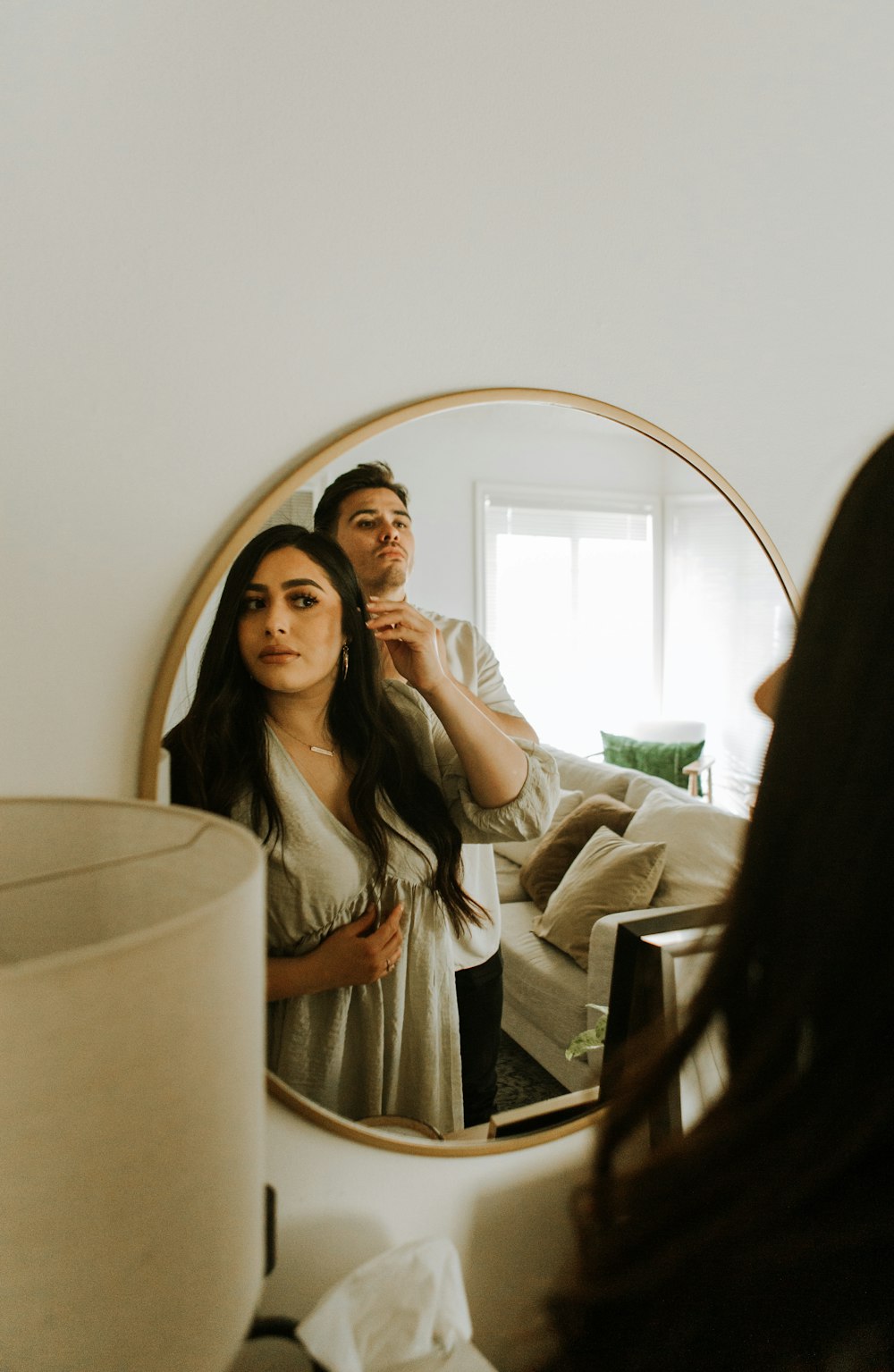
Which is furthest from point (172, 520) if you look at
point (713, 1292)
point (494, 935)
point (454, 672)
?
point (713, 1292)

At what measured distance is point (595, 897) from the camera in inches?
39.0

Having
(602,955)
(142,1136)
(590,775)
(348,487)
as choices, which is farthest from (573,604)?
(142,1136)

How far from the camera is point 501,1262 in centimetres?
99

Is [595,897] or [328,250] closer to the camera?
[328,250]

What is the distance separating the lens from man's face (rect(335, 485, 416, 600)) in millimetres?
856

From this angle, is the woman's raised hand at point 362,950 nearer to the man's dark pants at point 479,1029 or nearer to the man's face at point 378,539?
the man's dark pants at point 479,1029

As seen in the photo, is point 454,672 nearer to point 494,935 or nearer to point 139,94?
point 494,935

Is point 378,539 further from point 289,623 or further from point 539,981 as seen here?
point 539,981

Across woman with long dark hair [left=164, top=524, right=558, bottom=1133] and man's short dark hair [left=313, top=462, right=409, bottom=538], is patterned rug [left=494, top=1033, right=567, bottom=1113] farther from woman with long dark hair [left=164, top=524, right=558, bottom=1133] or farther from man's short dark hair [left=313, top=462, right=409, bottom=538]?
man's short dark hair [left=313, top=462, right=409, bottom=538]

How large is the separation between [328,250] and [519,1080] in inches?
37.4

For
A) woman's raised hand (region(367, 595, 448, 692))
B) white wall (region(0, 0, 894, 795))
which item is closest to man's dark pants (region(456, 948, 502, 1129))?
woman's raised hand (region(367, 595, 448, 692))

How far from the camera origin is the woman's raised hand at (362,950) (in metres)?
0.84

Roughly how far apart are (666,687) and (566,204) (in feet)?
2.00

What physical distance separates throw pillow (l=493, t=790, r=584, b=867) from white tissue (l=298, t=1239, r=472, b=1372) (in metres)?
0.43
